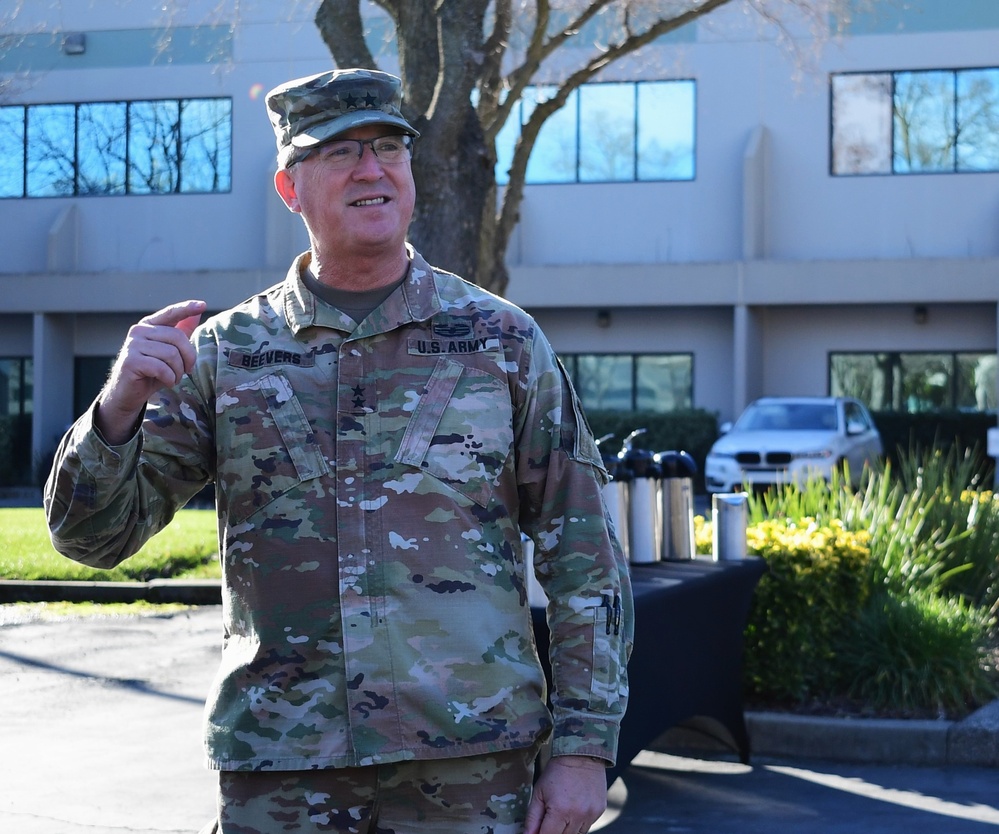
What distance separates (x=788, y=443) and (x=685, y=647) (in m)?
15.2

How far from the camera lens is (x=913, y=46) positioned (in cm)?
2544

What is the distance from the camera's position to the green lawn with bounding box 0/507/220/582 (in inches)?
496

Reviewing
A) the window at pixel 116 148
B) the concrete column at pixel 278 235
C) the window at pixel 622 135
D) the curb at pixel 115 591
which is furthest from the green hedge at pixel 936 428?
the curb at pixel 115 591

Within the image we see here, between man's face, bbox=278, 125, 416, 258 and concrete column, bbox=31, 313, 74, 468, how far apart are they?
86.5 ft

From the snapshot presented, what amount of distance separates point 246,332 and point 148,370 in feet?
1.24

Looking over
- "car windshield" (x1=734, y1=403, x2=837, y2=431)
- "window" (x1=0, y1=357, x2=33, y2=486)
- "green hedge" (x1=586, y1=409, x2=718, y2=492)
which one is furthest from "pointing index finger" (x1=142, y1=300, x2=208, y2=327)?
"window" (x1=0, y1=357, x2=33, y2=486)

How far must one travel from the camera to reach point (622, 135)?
2662 cm

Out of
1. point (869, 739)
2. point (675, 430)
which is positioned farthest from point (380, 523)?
point (675, 430)

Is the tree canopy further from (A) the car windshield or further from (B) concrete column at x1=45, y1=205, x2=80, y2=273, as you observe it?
(B) concrete column at x1=45, y1=205, x2=80, y2=273

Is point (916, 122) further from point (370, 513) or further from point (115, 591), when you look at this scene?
point (370, 513)

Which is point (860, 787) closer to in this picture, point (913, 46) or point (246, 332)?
point (246, 332)

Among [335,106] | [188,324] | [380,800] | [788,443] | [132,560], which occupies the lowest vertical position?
[132,560]

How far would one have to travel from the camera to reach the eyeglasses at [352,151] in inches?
104

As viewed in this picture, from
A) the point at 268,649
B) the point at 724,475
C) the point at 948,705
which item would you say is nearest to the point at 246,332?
the point at 268,649
